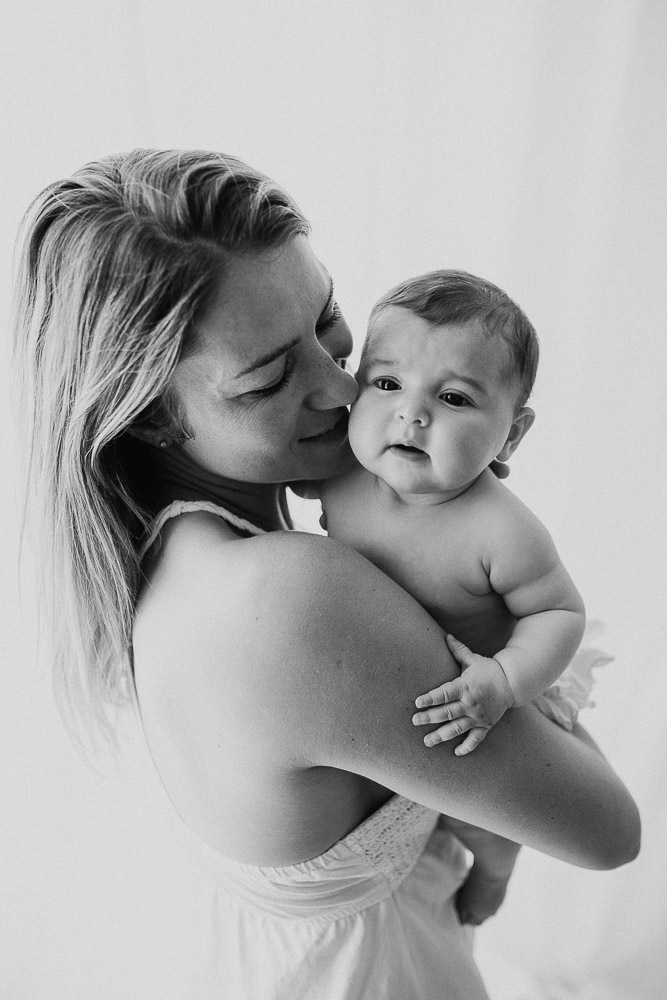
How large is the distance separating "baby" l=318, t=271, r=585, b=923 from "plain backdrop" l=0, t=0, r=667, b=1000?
497mm

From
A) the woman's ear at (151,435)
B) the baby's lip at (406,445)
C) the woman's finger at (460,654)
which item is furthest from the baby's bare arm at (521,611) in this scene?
the woman's ear at (151,435)

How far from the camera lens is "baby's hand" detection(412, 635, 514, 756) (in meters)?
0.79

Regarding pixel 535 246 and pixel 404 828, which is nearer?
pixel 404 828

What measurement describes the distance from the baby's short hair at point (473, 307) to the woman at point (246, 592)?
109 mm

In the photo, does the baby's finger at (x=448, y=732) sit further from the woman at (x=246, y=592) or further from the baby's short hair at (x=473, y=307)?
the baby's short hair at (x=473, y=307)

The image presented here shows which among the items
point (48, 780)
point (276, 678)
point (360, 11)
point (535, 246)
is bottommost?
point (48, 780)

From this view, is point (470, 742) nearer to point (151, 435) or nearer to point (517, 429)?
point (517, 429)

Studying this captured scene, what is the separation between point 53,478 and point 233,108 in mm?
874

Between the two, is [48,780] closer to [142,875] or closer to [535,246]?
[142,875]

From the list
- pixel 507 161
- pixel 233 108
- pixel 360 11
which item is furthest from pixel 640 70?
pixel 233 108

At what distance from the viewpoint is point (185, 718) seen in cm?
87

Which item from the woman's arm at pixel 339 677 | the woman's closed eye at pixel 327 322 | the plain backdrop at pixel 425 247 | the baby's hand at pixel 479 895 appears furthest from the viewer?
the plain backdrop at pixel 425 247

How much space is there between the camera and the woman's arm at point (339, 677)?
2.52ft

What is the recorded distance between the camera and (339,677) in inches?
30.3
